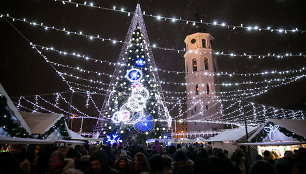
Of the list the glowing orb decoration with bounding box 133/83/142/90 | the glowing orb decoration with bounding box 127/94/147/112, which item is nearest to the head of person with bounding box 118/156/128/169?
the glowing orb decoration with bounding box 127/94/147/112

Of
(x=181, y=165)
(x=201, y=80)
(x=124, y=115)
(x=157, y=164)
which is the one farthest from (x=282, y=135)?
(x=201, y=80)

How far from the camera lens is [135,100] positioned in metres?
18.7

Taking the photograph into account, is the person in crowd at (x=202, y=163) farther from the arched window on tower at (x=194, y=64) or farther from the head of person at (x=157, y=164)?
the arched window on tower at (x=194, y=64)

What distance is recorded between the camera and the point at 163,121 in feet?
64.6

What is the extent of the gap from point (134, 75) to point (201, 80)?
2169 cm

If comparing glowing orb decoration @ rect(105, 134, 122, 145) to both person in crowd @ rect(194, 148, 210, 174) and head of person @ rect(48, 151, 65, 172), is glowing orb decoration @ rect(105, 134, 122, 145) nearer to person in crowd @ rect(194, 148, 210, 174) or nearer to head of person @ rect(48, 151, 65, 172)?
person in crowd @ rect(194, 148, 210, 174)

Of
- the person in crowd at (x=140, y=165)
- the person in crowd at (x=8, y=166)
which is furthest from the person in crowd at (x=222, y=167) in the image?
the person in crowd at (x=8, y=166)

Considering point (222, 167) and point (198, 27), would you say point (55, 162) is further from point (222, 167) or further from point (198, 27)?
point (198, 27)

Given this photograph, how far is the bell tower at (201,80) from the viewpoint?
119 ft

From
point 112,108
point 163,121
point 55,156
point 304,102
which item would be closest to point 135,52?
point 112,108

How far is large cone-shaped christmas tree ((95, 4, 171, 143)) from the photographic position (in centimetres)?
1825

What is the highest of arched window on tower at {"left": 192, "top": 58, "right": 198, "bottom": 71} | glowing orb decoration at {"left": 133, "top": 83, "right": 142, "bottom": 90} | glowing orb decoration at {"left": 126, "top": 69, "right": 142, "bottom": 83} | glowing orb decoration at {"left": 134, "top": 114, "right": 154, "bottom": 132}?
arched window on tower at {"left": 192, "top": 58, "right": 198, "bottom": 71}

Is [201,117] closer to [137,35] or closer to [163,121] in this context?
[163,121]

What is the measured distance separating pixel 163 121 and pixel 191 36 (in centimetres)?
2653
